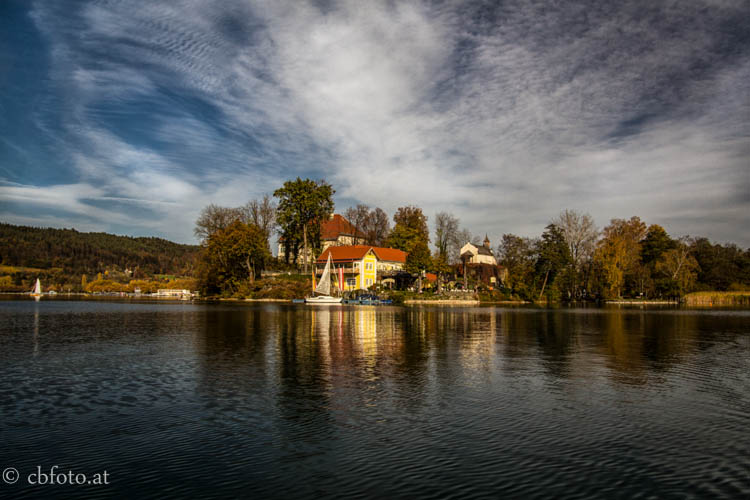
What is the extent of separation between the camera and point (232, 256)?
294ft

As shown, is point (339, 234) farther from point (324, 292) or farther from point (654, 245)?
point (654, 245)

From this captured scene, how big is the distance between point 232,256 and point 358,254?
85.5 ft

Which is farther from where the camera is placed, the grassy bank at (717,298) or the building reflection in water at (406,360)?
the grassy bank at (717,298)

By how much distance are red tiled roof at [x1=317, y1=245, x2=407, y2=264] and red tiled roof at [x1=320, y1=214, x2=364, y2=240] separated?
18.1m

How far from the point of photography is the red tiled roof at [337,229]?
5118 inches

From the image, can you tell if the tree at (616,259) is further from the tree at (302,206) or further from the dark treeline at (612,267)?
the tree at (302,206)

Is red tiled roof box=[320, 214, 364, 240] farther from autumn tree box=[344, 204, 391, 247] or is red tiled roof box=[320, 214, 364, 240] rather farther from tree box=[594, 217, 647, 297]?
tree box=[594, 217, 647, 297]

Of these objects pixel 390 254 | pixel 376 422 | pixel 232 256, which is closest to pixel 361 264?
pixel 390 254

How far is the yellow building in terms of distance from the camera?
101375 mm

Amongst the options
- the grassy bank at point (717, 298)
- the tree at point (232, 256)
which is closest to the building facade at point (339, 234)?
the tree at point (232, 256)

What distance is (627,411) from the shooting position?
12.5 m

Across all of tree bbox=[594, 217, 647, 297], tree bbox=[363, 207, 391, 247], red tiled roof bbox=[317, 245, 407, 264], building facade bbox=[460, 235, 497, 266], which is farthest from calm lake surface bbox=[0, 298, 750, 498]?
building facade bbox=[460, 235, 497, 266]

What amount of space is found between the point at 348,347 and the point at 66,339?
50.7 feet

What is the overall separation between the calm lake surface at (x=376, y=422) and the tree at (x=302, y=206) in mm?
69787
